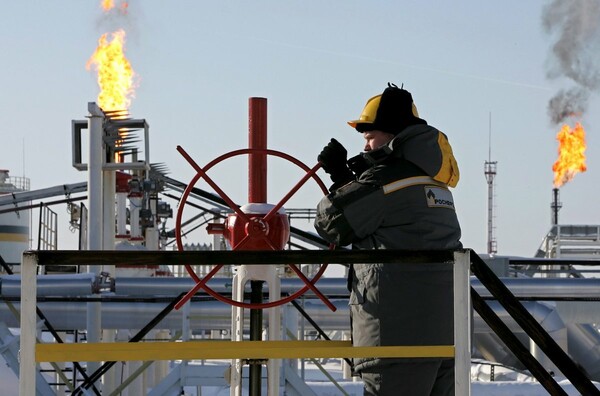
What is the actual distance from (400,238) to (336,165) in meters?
0.39

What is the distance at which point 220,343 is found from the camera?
341 cm

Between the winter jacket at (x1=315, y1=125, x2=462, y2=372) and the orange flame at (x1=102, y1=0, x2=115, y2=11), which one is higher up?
the orange flame at (x1=102, y1=0, x2=115, y2=11)

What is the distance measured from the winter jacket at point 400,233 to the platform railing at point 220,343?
39cm

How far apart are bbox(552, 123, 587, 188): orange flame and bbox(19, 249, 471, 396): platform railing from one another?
A: 127 ft

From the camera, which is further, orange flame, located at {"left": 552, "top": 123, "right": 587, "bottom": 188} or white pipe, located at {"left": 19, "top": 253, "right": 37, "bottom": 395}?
orange flame, located at {"left": 552, "top": 123, "right": 587, "bottom": 188}

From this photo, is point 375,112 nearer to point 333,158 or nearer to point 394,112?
point 394,112

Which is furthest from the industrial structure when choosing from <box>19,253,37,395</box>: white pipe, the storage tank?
the storage tank

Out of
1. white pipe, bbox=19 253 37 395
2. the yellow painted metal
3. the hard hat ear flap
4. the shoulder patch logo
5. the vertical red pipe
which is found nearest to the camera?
white pipe, bbox=19 253 37 395

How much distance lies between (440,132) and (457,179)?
0.65ft

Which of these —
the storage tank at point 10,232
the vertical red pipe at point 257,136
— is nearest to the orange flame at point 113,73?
the vertical red pipe at point 257,136

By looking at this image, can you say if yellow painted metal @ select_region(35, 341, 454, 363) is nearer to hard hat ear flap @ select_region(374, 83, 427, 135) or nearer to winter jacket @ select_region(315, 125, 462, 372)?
winter jacket @ select_region(315, 125, 462, 372)

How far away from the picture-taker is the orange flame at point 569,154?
41031 millimetres

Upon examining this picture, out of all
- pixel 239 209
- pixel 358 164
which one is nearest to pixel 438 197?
pixel 358 164

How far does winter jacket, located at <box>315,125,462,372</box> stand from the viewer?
382 centimetres
